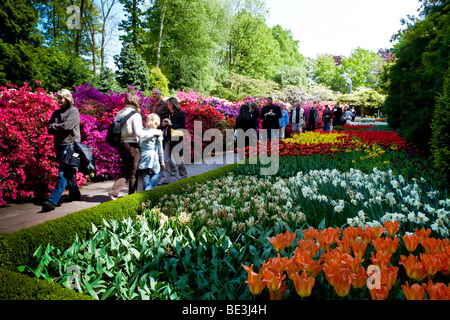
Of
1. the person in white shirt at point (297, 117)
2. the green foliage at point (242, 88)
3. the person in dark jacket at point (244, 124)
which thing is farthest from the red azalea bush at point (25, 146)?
the green foliage at point (242, 88)

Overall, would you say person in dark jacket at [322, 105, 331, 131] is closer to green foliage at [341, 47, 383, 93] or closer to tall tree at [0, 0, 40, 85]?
tall tree at [0, 0, 40, 85]

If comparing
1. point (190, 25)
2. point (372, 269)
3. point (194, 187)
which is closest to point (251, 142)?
point (194, 187)

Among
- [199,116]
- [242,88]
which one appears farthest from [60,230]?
[242,88]

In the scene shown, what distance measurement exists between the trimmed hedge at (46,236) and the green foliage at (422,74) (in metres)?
5.49

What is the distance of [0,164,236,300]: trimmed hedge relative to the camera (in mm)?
1967

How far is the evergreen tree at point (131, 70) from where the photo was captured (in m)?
22.7

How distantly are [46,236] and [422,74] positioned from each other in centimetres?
1015

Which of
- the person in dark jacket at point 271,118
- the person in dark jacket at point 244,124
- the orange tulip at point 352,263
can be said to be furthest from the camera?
the person in dark jacket at point 271,118

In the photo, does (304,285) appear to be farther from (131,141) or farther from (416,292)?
(131,141)

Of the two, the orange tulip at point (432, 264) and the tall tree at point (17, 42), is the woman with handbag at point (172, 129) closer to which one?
the orange tulip at point (432, 264)

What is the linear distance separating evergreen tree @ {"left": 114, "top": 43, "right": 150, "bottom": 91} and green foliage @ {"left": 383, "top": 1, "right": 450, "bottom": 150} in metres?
17.3

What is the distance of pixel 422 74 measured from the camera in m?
8.73

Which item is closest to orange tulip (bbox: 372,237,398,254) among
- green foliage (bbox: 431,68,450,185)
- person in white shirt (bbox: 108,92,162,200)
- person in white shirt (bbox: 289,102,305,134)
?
green foliage (bbox: 431,68,450,185)

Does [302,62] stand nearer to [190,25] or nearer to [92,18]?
[190,25]
